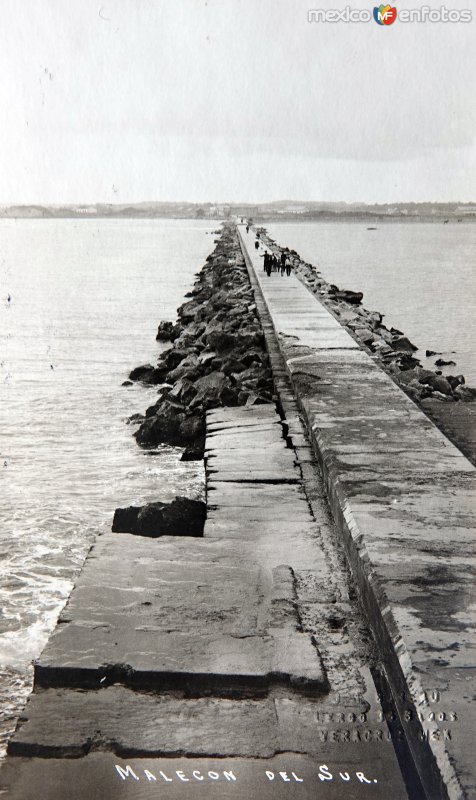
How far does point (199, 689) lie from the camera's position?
6.61 ft

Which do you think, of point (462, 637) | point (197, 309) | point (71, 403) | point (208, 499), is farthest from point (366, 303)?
point (462, 637)

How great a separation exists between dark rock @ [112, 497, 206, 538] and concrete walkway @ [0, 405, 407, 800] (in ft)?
0.69

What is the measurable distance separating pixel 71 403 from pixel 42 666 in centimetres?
587

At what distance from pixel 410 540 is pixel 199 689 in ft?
2.96

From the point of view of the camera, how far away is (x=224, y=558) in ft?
8.96

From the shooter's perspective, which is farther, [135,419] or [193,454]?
[135,419]

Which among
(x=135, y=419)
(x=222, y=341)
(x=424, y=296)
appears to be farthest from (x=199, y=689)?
(x=424, y=296)

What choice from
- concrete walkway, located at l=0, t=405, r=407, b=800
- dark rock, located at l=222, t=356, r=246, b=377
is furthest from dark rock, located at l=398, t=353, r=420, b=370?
concrete walkway, located at l=0, t=405, r=407, b=800

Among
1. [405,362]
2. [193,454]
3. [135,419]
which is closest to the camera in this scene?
[193,454]

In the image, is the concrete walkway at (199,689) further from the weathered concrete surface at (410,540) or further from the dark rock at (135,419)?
the dark rock at (135,419)

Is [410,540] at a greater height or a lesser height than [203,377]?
greater

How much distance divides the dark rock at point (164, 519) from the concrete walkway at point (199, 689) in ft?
0.69

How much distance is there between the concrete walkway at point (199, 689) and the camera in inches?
68.1

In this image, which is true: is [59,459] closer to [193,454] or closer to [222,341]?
[193,454]
